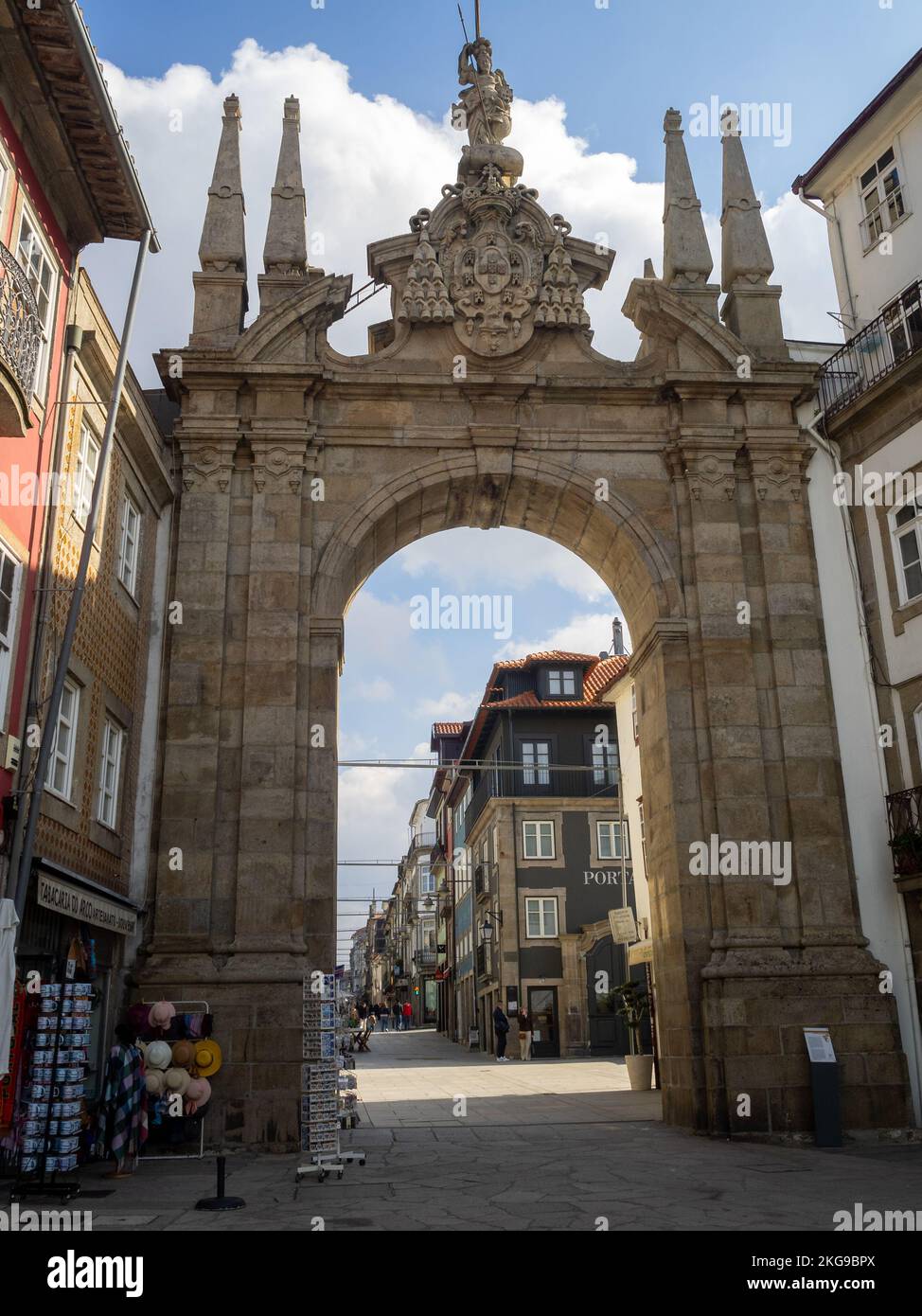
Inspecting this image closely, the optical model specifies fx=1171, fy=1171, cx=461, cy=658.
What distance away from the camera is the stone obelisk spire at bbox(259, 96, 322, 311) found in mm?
17578

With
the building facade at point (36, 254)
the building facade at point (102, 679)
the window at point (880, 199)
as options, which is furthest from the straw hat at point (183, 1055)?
the window at point (880, 199)

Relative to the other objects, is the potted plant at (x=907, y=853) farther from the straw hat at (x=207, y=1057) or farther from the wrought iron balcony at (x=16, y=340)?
the wrought iron balcony at (x=16, y=340)

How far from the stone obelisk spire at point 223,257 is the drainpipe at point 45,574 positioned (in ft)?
13.5

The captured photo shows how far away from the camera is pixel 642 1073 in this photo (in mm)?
22391

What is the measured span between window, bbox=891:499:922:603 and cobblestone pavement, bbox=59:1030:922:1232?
7152 millimetres

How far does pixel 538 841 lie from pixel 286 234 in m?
27.3

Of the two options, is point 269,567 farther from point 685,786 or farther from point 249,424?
point 685,786

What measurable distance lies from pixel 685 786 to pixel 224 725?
6341 mm

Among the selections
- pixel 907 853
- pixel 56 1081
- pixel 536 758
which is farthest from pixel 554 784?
pixel 56 1081

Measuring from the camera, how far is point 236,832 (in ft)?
50.4

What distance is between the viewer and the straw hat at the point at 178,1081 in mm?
13023

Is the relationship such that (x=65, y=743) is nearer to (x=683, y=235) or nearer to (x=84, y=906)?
(x=84, y=906)
